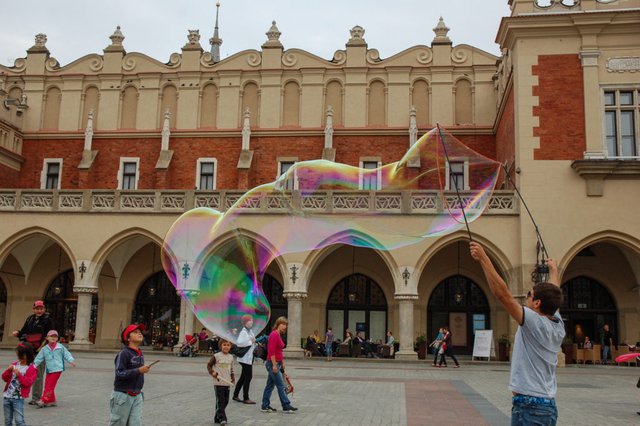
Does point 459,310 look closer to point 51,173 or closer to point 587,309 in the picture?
point 587,309

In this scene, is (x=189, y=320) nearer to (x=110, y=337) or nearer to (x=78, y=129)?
(x=110, y=337)

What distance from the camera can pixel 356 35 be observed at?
32531 millimetres

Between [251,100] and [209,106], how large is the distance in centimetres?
206

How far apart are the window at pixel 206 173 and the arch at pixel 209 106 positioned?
1.78 metres

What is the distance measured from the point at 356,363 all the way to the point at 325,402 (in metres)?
12.0

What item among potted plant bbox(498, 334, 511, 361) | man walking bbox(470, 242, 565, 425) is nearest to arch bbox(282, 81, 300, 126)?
potted plant bbox(498, 334, 511, 361)

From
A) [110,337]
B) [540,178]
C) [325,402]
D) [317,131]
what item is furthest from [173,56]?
[325,402]

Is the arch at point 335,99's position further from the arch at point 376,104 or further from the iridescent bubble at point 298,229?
the iridescent bubble at point 298,229

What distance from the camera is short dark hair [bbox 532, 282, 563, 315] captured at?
4576mm

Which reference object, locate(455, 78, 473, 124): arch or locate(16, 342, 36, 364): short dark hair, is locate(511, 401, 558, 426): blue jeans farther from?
locate(455, 78, 473, 124): arch

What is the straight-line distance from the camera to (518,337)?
15.6 feet

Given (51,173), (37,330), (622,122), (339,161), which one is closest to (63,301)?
(51,173)

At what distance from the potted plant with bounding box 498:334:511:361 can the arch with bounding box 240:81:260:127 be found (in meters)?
14.8

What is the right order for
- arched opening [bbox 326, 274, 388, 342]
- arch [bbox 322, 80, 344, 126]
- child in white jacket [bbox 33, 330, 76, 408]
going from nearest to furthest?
child in white jacket [bbox 33, 330, 76, 408]
arched opening [bbox 326, 274, 388, 342]
arch [bbox 322, 80, 344, 126]
